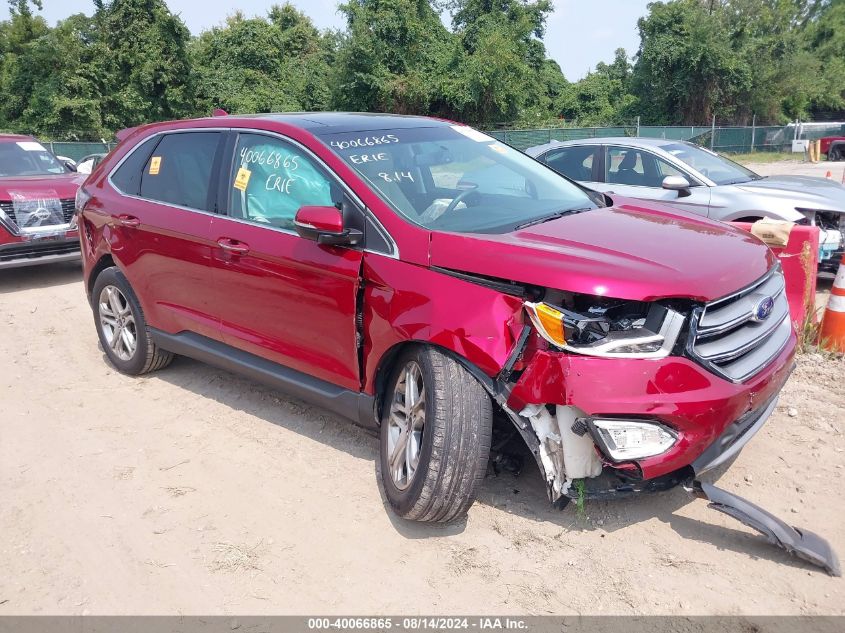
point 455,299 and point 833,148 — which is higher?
point 455,299

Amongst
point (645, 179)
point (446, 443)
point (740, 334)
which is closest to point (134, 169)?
point (446, 443)

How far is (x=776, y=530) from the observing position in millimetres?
3002

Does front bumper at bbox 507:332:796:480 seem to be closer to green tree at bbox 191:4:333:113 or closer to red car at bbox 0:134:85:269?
red car at bbox 0:134:85:269

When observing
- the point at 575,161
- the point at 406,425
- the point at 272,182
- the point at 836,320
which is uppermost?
the point at 272,182

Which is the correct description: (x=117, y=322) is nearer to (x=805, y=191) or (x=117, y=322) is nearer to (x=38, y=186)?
(x=38, y=186)

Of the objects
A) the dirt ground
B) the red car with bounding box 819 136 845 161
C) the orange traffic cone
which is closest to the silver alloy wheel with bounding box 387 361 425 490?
the dirt ground

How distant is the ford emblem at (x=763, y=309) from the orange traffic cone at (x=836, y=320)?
213 cm

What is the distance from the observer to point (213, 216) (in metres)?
4.30

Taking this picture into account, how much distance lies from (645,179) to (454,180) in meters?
4.55

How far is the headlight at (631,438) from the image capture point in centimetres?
282

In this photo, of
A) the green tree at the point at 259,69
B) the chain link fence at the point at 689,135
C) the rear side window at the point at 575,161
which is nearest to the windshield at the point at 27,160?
the rear side window at the point at 575,161

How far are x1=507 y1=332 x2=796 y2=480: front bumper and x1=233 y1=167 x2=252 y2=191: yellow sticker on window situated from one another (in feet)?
7.12

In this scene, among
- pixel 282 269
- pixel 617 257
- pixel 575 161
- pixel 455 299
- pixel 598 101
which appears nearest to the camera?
pixel 617 257

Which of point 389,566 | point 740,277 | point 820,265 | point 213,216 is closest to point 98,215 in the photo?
point 213,216
